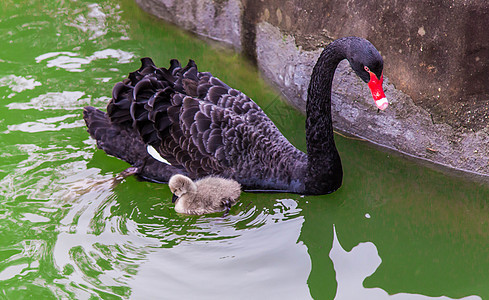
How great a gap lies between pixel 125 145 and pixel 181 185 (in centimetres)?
75

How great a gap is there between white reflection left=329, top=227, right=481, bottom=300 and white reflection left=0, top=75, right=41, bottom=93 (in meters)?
2.87

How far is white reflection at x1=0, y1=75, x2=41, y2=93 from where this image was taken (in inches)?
197

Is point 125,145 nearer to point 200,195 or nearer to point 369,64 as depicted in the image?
point 200,195

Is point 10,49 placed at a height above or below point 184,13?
below

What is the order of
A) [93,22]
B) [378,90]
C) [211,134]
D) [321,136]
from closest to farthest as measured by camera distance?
[378,90] < [321,136] < [211,134] < [93,22]

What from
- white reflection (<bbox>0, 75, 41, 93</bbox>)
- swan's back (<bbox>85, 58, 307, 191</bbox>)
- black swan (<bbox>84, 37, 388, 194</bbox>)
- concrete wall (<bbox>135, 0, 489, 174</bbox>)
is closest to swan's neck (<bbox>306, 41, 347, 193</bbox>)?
black swan (<bbox>84, 37, 388, 194</bbox>)

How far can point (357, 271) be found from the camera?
3.46 m

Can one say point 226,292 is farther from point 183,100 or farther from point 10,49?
point 10,49

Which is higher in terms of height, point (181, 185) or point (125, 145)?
point (181, 185)

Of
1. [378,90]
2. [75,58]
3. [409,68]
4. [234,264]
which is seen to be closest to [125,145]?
[234,264]

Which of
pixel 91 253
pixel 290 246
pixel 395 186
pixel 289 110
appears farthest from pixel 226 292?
pixel 289 110

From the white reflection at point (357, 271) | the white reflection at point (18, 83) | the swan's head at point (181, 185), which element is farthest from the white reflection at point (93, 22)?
the white reflection at point (357, 271)

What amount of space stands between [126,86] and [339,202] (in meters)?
1.70

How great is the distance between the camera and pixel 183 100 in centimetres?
412
